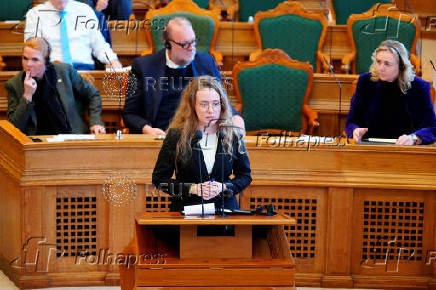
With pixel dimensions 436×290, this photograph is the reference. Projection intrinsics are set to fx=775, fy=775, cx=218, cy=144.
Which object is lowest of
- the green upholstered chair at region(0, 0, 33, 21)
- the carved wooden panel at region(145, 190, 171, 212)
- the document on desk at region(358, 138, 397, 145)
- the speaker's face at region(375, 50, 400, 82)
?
the carved wooden panel at region(145, 190, 171, 212)

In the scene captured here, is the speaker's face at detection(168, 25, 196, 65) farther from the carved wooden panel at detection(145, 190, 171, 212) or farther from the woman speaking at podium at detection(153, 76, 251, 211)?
the woman speaking at podium at detection(153, 76, 251, 211)

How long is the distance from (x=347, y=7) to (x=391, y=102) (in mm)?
2458

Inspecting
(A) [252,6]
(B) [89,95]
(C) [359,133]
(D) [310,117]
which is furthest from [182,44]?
(A) [252,6]

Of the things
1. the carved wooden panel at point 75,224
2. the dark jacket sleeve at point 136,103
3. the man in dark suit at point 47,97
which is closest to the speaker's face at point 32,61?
the man in dark suit at point 47,97

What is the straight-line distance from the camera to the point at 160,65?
4406 mm

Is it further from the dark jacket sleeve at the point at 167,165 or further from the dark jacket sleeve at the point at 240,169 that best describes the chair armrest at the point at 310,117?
the dark jacket sleeve at the point at 167,165

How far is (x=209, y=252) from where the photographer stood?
264cm

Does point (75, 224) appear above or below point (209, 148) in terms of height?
below

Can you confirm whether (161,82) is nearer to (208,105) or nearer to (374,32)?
(208,105)

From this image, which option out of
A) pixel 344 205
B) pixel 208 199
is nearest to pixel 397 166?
pixel 344 205

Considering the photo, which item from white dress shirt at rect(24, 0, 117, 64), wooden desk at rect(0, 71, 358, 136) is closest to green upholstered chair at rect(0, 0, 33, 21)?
white dress shirt at rect(24, 0, 117, 64)

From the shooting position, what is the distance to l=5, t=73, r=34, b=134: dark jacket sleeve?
4223 millimetres

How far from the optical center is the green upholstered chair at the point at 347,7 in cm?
635

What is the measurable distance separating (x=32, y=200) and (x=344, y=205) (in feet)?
4.95
